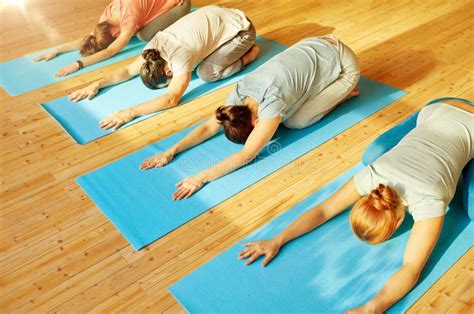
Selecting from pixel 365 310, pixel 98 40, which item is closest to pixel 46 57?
pixel 98 40

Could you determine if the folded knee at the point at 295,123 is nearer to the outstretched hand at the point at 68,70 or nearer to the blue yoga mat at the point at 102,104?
the blue yoga mat at the point at 102,104

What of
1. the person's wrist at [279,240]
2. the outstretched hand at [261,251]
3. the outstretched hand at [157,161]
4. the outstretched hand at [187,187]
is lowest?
the outstretched hand at [157,161]

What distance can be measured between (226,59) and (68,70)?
4.21 feet

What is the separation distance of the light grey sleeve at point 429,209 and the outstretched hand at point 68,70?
9.46 ft

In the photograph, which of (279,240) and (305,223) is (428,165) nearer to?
(305,223)

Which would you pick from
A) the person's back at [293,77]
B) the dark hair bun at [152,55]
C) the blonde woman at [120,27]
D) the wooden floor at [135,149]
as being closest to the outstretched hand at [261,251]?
the wooden floor at [135,149]

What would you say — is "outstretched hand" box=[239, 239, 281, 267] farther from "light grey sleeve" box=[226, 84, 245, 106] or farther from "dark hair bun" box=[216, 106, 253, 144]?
"light grey sleeve" box=[226, 84, 245, 106]

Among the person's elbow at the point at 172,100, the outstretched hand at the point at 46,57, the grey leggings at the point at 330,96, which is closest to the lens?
the grey leggings at the point at 330,96

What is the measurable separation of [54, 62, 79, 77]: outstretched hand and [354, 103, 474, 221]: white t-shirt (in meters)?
2.58

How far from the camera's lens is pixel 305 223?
2.30m

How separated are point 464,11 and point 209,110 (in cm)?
301

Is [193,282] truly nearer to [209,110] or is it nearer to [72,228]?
[72,228]

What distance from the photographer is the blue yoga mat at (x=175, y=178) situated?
8.21 ft

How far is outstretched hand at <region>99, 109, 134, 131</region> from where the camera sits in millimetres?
3188
